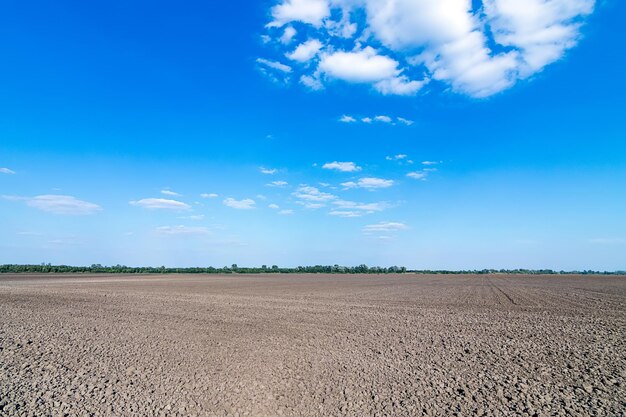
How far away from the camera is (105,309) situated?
61.6 feet

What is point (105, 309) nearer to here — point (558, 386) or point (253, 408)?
point (253, 408)

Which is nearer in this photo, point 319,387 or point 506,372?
point 319,387

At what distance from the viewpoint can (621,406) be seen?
270 inches

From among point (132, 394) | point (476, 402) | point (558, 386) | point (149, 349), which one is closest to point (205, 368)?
point (132, 394)

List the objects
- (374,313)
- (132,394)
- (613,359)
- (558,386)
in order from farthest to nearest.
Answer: (374,313) < (613,359) < (558,386) < (132,394)

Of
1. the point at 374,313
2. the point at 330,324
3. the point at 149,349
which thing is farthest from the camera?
the point at 374,313

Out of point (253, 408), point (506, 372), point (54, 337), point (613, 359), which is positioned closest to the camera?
point (253, 408)

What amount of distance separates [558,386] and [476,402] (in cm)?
215

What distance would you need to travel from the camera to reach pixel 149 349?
10.6m

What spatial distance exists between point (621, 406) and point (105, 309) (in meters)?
19.8

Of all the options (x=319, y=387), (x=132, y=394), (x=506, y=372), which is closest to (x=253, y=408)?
(x=319, y=387)

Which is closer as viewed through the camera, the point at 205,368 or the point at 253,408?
the point at 253,408

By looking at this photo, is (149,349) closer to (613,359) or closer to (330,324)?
(330,324)

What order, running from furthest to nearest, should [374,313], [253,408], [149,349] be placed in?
1. [374,313]
2. [149,349]
3. [253,408]
